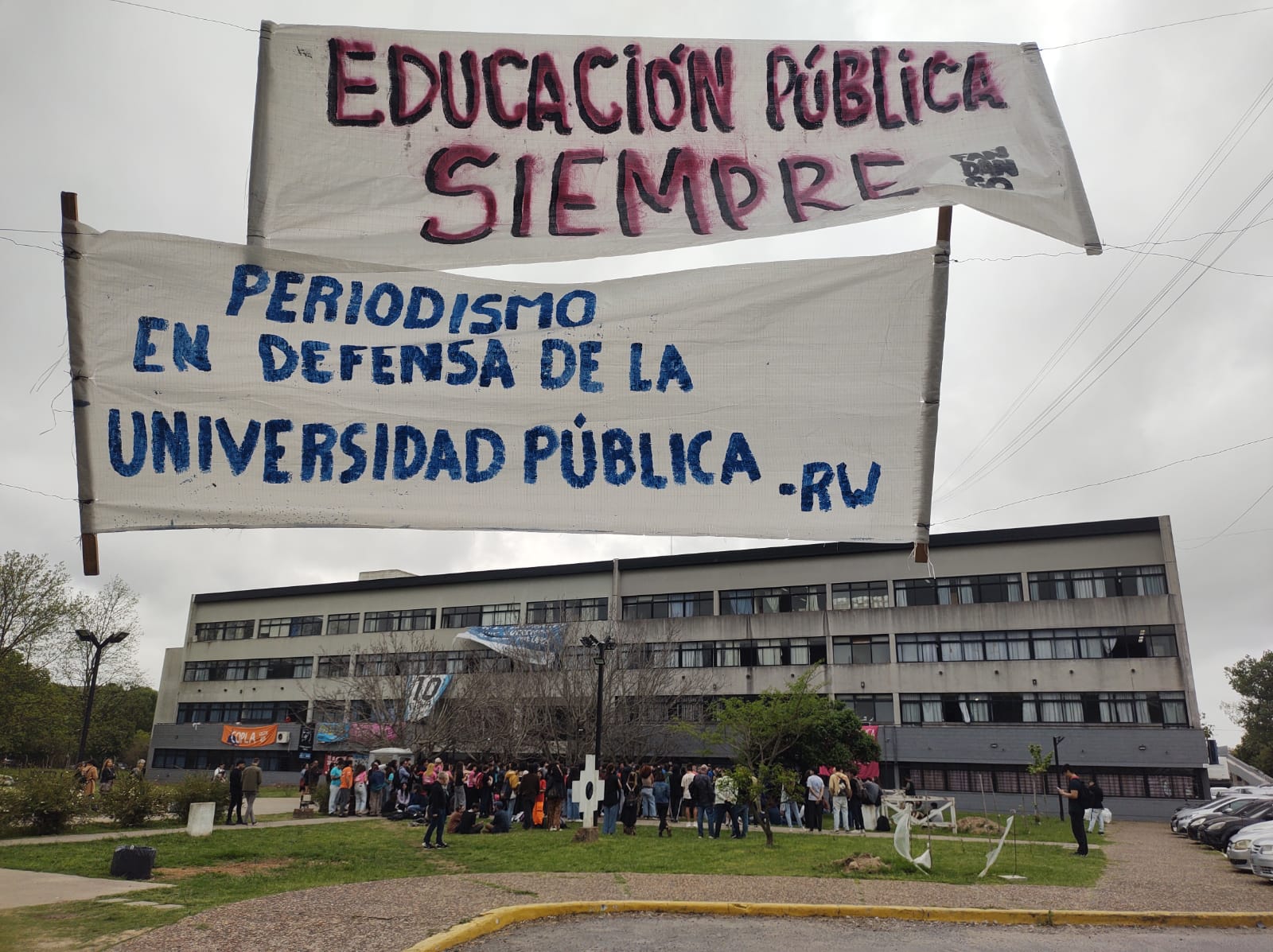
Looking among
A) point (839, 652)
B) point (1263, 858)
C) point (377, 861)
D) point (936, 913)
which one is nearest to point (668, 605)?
point (839, 652)

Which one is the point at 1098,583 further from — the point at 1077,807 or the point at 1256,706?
the point at 1256,706

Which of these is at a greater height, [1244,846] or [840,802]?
[840,802]

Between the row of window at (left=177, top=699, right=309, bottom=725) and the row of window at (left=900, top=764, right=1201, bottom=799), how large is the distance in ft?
128

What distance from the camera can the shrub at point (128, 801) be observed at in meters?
19.0

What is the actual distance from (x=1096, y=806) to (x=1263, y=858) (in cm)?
716

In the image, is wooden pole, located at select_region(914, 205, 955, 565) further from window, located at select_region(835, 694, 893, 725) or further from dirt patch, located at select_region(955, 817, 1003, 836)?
window, located at select_region(835, 694, 893, 725)

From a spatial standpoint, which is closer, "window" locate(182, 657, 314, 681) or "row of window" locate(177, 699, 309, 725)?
"row of window" locate(177, 699, 309, 725)

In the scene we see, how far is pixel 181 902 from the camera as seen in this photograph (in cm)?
990

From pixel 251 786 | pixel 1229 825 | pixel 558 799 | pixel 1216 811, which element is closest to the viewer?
pixel 1229 825

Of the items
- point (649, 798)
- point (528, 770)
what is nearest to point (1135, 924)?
point (528, 770)

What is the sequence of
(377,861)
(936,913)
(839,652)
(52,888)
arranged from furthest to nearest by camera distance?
(839,652)
(377,861)
(52,888)
(936,913)

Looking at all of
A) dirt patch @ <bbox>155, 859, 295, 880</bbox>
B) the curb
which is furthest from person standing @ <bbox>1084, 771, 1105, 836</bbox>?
dirt patch @ <bbox>155, 859, 295, 880</bbox>

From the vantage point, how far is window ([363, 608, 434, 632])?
58.1 m

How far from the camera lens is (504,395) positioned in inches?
151
